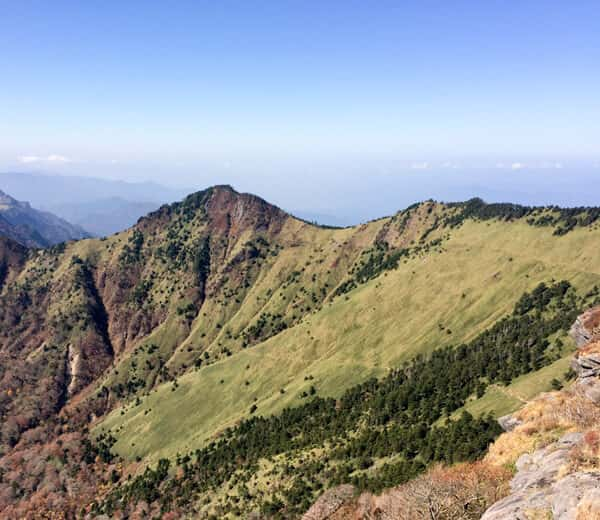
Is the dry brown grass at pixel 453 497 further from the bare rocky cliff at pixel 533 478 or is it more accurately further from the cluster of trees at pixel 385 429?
the cluster of trees at pixel 385 429

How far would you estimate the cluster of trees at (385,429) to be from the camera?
364 ft

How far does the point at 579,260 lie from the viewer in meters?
193

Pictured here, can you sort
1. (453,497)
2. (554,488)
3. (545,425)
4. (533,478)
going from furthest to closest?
1. (545,425)
2. (453,497)
3. (533,478)
4. (554,488)

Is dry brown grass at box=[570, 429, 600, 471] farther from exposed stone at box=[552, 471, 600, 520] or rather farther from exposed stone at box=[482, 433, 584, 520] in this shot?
exposed stone at box=[552, 471, 600, 520]

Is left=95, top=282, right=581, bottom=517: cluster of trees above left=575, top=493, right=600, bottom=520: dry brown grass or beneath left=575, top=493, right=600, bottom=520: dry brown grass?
beneath

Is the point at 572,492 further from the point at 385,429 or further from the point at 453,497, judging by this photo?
the point at 385,429

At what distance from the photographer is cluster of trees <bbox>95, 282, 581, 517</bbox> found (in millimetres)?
111062

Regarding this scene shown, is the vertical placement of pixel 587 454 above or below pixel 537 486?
above

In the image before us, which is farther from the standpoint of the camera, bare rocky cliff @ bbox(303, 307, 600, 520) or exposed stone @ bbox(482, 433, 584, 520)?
exposed stone @ bbox(482, 433, 584, 520)

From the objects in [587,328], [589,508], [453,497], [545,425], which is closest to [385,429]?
[587,328]

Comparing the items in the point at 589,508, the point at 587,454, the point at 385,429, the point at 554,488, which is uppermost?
the point at 589,508

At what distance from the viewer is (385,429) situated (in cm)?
13962

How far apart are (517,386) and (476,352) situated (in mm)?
43037

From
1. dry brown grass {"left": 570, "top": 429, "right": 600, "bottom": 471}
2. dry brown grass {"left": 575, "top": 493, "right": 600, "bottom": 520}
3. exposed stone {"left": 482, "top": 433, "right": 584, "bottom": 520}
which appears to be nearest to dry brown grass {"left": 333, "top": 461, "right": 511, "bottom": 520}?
exposed stone {"left": 482, "top": 433, "right": 584, "bottom": 520}
